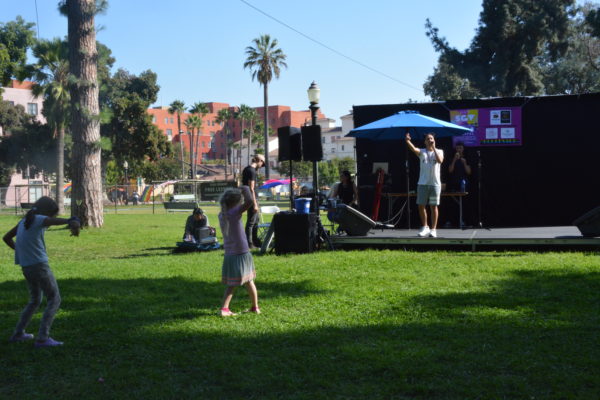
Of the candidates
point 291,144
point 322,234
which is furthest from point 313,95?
point 322,234

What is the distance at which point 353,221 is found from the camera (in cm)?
1134

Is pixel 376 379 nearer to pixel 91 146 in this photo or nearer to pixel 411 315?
pixel 411 315

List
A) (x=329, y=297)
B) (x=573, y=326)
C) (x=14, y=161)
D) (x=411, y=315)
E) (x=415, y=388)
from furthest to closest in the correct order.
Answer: (x=14, y=161), (x=329, y=297), (x=411, y=315), (x=573, y=326), (x=415, y=388)

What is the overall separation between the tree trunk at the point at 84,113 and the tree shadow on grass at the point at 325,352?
11.9 meters

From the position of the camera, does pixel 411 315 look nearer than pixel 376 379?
No

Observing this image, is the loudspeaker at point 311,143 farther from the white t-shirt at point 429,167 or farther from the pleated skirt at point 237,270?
the pleated skirt at point 237,270

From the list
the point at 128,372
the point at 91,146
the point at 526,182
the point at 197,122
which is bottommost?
the point at 128,372

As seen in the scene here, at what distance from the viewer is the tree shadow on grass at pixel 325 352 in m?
3.89

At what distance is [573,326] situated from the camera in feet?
17.4

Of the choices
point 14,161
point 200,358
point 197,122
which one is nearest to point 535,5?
point 200,358

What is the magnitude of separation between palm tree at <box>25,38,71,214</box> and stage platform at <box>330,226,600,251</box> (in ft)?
70.8

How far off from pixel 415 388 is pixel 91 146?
16.2 m

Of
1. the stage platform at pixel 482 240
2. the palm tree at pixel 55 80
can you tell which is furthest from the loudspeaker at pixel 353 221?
the palm tree at pixel 55 80

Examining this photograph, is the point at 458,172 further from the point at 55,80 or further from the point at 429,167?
the point at 55,80
